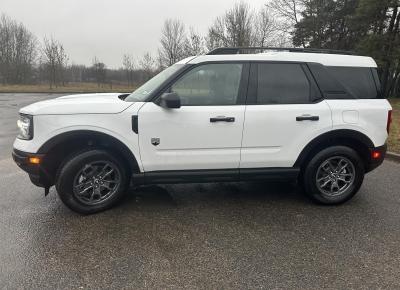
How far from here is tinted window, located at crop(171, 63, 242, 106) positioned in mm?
3785

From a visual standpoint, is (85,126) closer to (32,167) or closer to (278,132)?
(32,167)

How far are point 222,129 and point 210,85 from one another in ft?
1.78

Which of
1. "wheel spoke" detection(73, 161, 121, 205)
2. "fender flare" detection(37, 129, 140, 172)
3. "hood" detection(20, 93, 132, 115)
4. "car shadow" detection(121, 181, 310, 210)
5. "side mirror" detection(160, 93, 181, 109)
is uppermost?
"side mirror" detection(160, 93, 181, 109)

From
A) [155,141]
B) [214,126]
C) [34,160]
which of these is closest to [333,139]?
[214,126]

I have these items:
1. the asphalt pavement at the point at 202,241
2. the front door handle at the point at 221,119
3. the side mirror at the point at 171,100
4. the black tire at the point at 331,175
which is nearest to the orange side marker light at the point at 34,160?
the asphalt pavement at the point at 202,241

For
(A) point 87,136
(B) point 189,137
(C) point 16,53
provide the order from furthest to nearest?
(C) point 16,53 → (B) point 189,137 → (A) point 87,136

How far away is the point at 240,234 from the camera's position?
11.2 feet

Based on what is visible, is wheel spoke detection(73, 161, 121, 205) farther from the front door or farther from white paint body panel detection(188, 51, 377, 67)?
white paint body panel detection(188, 51, 377, 67)

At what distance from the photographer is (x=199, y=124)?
373cm

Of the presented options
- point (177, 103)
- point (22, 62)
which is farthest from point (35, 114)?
point (22, 62)

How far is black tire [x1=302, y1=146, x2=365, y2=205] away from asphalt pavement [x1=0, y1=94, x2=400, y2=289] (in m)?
0.15

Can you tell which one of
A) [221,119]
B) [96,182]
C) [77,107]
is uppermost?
[77,107]

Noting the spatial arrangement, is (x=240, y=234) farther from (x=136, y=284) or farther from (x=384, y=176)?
(x=384, y=176)

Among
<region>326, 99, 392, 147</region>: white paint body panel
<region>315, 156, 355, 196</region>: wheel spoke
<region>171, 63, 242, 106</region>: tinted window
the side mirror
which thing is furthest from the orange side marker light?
<region>326, 99, 392, 147</region>: white paint body panel
